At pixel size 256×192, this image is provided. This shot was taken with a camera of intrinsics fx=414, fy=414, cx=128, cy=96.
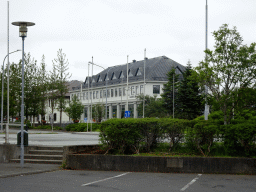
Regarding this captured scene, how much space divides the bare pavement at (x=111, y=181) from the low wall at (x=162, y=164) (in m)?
0.38

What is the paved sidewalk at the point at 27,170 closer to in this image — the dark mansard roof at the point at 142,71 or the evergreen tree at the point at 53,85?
the evergreen tree at the point at 53,85

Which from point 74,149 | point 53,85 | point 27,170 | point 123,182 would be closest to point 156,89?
point 53,85

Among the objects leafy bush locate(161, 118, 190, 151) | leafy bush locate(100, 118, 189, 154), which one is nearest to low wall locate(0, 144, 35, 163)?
leafy bush locate(100, 118, 189, 154)

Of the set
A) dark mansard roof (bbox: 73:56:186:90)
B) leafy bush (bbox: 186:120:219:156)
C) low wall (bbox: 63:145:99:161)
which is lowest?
low wall (bbox: 63:145:99:161)

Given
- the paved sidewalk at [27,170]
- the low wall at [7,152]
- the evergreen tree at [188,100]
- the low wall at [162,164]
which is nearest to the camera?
the paved sidewalk at [27,170]

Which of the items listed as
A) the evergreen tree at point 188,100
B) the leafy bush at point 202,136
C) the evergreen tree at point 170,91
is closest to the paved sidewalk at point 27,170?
A: the leafy bush at point 202,136

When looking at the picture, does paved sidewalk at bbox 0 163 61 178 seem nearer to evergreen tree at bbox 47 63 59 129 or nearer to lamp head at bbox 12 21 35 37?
lamp head at bbox 12 21 35 37

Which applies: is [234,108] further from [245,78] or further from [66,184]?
[66,184]

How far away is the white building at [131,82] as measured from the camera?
305ft

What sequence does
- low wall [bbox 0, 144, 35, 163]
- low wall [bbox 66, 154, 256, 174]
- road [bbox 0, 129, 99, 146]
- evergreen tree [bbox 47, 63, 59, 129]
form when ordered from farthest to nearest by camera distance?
evergreen tree [bbox 47, 63, 59, 129]
road [bbox 0, 129, 99, 146]
low wall [bbox 0, 144, 35, 163]
low wall [bbox 66, 154, 256, 174]

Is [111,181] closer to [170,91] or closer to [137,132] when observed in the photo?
[137,132]

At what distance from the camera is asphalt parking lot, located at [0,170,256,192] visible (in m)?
10.8

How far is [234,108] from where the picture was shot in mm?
16047

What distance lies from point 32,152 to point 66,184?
24.8ft
